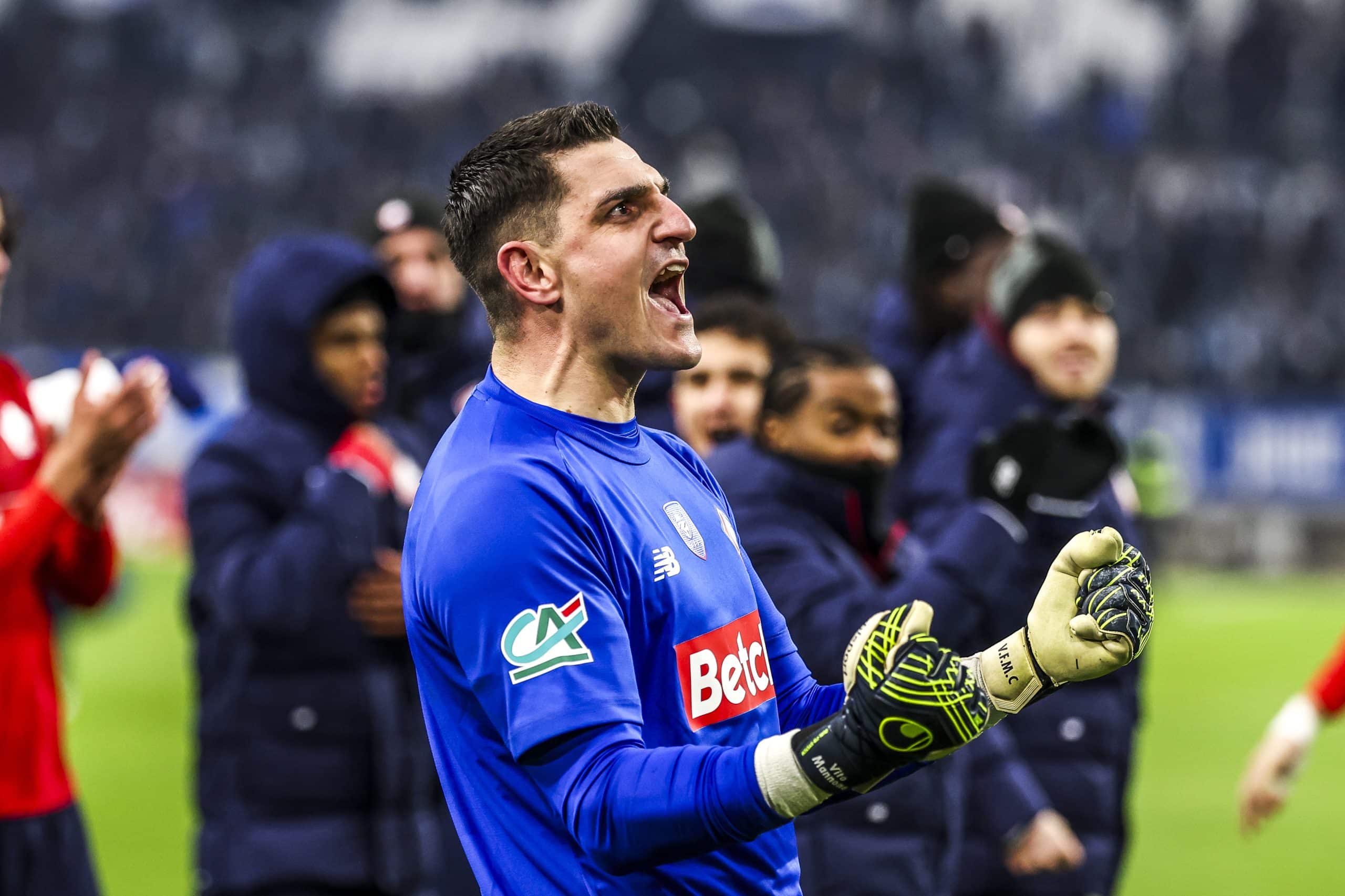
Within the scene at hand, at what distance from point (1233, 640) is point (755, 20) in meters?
13.2

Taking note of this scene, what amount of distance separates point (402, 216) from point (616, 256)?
390 cm

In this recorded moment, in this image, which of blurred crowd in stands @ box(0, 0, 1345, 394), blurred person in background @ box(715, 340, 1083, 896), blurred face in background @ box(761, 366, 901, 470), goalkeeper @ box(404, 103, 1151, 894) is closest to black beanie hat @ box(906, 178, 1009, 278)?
blurred person in background @ box(715, 340, 1083, 896)

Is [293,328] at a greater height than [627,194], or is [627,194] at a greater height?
[293,328]

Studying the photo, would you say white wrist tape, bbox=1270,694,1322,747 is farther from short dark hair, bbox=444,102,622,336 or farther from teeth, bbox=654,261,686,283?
short dark hair, bbox=444,102,622,336

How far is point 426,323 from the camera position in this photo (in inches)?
223

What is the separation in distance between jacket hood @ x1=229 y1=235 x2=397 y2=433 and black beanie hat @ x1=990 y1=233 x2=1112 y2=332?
177 centimetres

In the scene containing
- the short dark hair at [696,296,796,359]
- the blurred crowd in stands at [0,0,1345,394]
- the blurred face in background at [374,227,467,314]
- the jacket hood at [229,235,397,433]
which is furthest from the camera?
the blurred crowd in stands at [0,0,1345,394]

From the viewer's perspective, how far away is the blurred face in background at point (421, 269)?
579 centimetres

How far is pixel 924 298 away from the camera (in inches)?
238

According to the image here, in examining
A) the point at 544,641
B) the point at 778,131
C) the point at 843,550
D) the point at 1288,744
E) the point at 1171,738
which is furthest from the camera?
the point at 778,131

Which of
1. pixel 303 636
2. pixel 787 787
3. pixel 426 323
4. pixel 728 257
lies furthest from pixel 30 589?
pixel 728 257

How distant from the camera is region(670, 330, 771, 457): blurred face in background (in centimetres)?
457

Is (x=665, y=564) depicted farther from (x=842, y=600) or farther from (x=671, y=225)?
(x=842, y=600)

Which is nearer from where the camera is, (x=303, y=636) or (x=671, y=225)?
(x=671, y=225)
